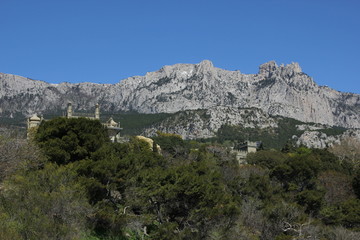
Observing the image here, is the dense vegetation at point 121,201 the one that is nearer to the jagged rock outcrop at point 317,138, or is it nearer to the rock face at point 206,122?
the jagged rock outcrop at point 317,138

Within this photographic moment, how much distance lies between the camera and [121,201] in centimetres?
3478

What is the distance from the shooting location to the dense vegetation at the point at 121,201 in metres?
25.0

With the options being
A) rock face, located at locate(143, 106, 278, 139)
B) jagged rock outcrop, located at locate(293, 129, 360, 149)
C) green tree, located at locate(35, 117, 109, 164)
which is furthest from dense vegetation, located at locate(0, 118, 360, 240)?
rock face, located at locate(143, 106, 278, 139)

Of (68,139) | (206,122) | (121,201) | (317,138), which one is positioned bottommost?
(121,201)

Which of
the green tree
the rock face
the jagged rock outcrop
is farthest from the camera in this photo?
the rock face

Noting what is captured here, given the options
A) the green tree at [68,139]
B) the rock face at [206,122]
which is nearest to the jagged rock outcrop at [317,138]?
the rock face at [206,122]

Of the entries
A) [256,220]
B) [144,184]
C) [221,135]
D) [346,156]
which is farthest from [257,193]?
[221,135]

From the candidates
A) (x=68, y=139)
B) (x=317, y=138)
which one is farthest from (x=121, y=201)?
(x=317, y=138)

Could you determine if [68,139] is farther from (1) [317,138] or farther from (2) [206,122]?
(1) [317,138]

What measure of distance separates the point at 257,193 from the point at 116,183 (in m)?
18.0

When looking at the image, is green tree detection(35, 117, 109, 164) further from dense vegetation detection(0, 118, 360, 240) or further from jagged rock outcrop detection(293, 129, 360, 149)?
jagged rock outcrop detection(293, 129, 360, 149)

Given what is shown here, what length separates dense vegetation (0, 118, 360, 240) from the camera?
25047mm

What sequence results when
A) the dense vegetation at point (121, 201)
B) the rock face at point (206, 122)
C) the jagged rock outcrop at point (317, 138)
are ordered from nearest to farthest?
1. the dense vegetation at point (121, 201)
2. the jagged rock outcrop at point (317, 138)
3. the rock face at point (206, 122)

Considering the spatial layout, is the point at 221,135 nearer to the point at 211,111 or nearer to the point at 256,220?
the point at 211,111
